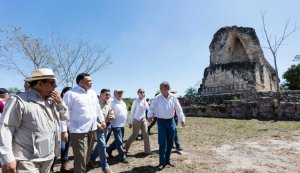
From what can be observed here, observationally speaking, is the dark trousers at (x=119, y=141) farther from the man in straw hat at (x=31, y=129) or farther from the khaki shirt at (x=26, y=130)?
the khaki shirt at (x=26, y=130)

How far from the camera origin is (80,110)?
5285mm

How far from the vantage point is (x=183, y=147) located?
893 centimetres

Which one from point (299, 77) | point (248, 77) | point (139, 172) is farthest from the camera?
point (299, 77)

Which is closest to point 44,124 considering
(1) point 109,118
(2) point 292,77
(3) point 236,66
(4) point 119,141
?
(1) point 109,118

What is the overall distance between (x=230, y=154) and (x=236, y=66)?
19643mm

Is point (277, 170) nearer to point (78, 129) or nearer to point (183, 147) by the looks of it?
point (183, 147)

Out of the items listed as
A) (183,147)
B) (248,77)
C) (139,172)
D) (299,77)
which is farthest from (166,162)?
(299,77)

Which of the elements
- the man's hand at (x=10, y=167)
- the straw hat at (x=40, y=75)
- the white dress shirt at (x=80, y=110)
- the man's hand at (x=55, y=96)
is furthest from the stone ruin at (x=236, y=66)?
the man's hand at (x=10, y=167)

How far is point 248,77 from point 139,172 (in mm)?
21052

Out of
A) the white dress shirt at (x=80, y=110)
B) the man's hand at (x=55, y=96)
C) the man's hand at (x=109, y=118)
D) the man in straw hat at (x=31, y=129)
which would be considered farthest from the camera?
the man's hand at (x=109, y=118)

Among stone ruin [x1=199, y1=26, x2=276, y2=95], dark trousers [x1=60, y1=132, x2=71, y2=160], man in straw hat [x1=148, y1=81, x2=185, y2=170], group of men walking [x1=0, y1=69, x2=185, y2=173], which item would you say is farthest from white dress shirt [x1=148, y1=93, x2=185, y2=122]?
stone ruin [x1=199, y1=26, x2=276, y2=95]

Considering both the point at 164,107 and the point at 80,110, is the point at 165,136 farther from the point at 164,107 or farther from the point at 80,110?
the point at 80,110

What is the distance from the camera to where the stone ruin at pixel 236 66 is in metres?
25.9

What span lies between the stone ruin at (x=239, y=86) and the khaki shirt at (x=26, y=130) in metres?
14.0
